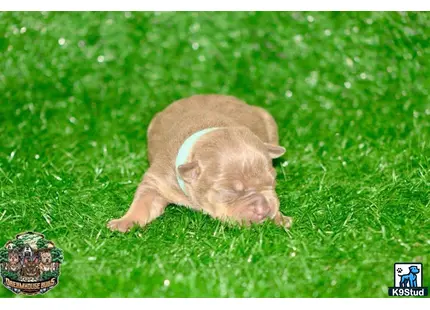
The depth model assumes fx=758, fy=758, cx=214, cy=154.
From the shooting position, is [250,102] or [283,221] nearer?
[283,221]

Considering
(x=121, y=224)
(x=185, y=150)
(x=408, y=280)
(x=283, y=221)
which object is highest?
(x=185, y=150)

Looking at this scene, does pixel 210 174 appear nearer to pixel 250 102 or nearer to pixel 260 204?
pixel 260 204

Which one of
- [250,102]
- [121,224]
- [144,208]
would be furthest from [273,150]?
[250,102]

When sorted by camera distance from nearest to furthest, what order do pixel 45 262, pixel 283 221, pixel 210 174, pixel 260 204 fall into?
pixel 45 262 < pixel 260 204 < pixel 210 174 < pixel 283 221

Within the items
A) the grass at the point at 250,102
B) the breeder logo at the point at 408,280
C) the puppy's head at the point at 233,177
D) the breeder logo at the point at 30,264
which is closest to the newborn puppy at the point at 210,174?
the puppy's head at the point at 233,177

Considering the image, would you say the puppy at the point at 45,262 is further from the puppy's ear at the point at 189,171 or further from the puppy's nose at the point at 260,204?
the puppy's nose at the point at 260,204

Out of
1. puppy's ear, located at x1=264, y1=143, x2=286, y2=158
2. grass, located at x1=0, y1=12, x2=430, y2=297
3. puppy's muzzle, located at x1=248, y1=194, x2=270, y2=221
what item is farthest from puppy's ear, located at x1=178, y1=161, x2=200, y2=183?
puppy's ear, located at x1=264, y1=143, x2=286, y2=158

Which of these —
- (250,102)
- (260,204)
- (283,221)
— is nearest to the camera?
(260,204)

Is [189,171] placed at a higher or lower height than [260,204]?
higher

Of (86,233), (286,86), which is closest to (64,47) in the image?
(286,86)
